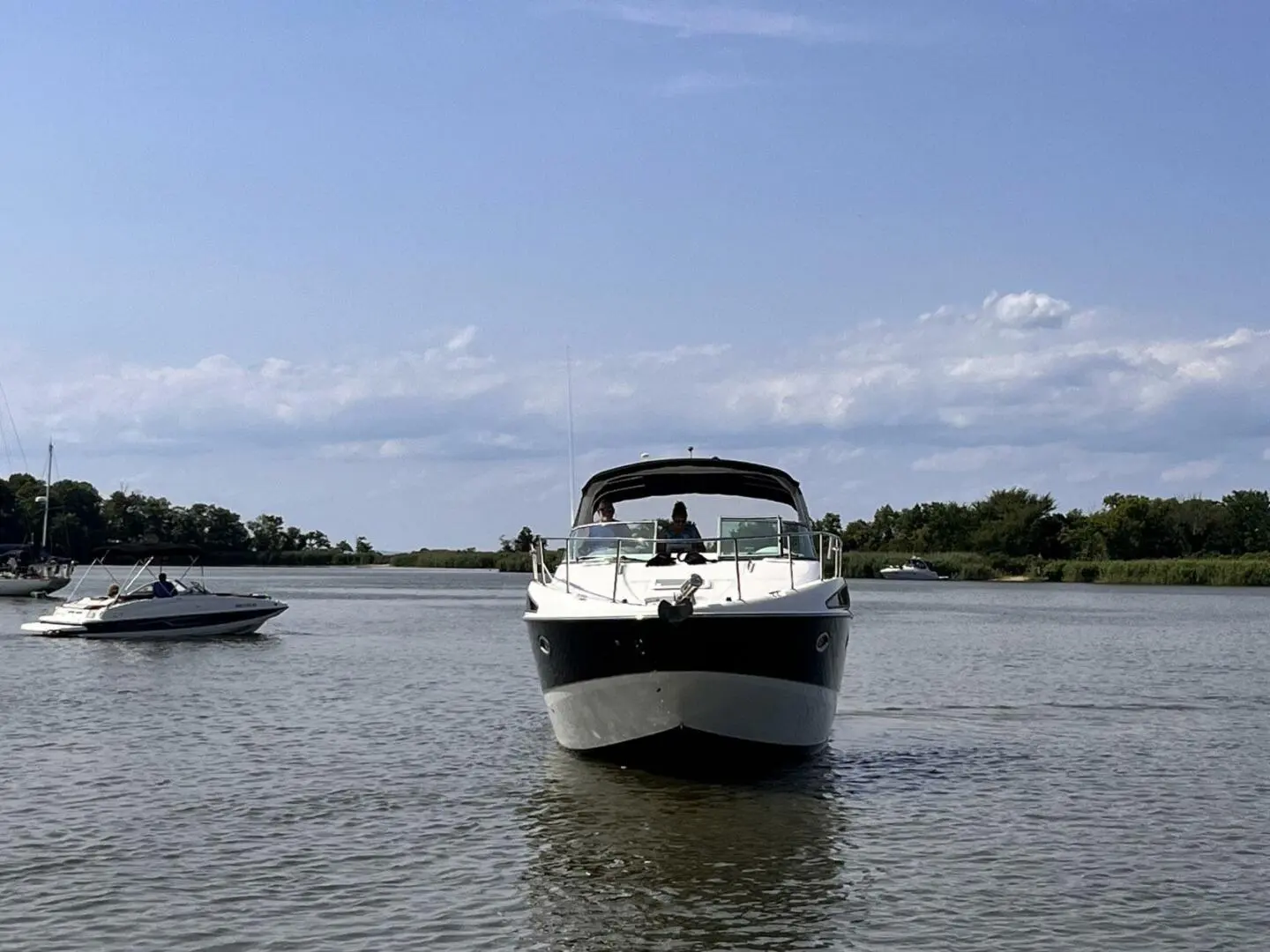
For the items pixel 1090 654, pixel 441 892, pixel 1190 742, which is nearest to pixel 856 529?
pixel 1090 654

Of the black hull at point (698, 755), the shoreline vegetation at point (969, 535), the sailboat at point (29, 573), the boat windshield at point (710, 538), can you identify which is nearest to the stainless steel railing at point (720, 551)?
the boat windshield at point (710, 538)

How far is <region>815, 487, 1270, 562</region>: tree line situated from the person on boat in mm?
106220

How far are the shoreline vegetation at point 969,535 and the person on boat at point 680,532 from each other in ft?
289

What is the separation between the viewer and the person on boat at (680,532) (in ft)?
59.6

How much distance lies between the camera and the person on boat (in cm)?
1817

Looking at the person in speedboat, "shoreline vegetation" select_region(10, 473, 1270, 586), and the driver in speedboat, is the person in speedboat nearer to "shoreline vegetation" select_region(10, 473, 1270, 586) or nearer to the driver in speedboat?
the driver in speedboat

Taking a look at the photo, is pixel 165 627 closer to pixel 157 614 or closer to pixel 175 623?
pixel 175 623

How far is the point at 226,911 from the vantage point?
11.2 meters

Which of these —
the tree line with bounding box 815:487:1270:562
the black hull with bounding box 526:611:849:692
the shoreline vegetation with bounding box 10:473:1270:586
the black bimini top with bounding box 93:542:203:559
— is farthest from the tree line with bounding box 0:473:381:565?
the black hull with bounding box 526:611:849:692

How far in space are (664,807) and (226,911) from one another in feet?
16.4

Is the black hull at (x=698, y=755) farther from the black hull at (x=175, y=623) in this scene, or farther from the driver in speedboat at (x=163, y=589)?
the driver in speedboat at (x=163, y=589)

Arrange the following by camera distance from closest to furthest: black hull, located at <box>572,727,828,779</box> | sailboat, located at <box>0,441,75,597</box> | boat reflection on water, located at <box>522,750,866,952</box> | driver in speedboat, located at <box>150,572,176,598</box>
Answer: boat reflection on water, located at <box>522,750,866,952</box>
black hull, located at <box>572,727,828,779</box>
driver in speedboat, located at <box>150,572,176,598</box>
sailboat, located at <box>0,441,75,597</box>

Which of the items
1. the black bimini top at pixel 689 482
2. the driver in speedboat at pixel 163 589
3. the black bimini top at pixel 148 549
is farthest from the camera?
the black bimini top at pixel 148 549

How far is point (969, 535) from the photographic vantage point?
145 meters
